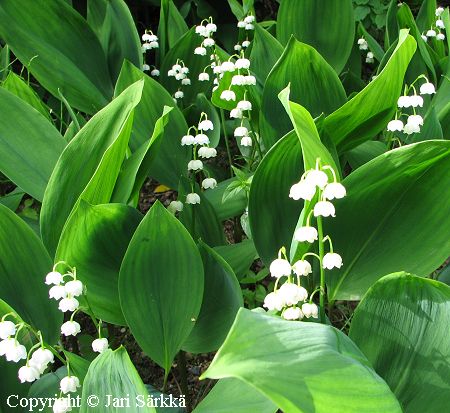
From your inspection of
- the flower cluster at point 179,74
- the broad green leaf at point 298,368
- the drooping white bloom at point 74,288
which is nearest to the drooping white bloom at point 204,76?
the flower cluster at point 179,74

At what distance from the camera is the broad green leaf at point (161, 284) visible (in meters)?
1.09

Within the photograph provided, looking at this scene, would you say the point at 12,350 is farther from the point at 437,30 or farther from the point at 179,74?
the point at 437,30

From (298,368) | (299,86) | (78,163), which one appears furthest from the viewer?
(299,86)

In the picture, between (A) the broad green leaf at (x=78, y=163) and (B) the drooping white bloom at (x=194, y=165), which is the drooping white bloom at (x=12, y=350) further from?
(B) the drooping white bloom at (x=194, y=165)

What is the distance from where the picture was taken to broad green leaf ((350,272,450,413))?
89cm

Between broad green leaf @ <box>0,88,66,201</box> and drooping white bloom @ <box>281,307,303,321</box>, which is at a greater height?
broad green leaf @ <box>0,88,66,201</box>

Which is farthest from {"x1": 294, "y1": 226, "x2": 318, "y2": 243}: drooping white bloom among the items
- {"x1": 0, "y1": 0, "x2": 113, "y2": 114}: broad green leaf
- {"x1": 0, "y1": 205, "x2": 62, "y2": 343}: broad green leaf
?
{"x1": 0, "y1": 0, "x2": 113, "y2": 114}: broad green leaf

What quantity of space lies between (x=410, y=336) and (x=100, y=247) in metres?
0.58

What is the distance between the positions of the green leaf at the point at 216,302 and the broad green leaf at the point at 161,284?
7 cm

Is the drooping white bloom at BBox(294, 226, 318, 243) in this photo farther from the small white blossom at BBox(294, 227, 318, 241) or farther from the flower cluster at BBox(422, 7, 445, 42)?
the flower cluster at BBox(422, 7, 445, 42)

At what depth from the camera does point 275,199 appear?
1.21 metres

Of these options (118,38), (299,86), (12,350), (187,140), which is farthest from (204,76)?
(12,350)

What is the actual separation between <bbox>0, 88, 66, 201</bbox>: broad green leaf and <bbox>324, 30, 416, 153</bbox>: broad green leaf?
2.16 feet

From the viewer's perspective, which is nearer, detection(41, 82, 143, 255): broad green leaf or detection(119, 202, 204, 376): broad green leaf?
detection(119, 202, 204, 376): broad green leaf
